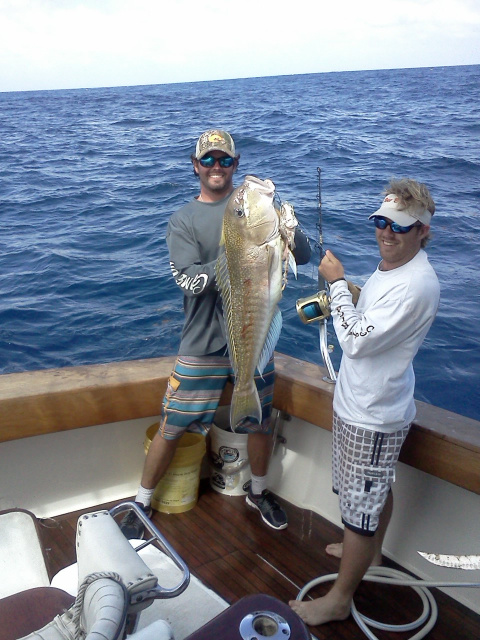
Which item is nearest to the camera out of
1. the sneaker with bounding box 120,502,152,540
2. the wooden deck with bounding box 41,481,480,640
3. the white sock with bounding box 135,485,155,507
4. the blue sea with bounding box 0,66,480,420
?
the wooden deck with bounding box 41,481,480,640

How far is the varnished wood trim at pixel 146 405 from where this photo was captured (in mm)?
2402

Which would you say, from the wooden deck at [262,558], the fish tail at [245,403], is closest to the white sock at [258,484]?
the wooden deck at [262,558]

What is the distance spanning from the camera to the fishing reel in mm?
2438

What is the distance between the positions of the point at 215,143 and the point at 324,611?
2178mm

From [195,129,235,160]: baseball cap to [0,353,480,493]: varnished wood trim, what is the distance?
1192 millimetres

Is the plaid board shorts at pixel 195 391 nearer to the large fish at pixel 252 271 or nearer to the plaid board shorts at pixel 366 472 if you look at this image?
the large fish at pixel 252 271

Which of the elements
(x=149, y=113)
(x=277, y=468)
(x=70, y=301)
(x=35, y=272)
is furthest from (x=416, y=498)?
(x=149, y=113)

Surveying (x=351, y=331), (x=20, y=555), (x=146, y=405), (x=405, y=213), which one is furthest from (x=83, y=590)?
(x=146, y=405)

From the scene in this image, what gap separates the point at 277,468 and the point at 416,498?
2.99 feet

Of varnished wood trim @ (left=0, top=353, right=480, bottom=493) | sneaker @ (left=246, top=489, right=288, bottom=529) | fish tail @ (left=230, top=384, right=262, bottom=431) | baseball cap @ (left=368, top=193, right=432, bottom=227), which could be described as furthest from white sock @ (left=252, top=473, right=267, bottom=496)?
baseball cap @ (left=368, top=193, right=432, bottom=227)

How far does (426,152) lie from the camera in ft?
45.8

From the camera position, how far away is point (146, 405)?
3.07m

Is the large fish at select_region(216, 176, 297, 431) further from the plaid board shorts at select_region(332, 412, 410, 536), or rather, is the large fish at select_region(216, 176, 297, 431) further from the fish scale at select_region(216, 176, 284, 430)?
the plaid board shorts at select_region(332, 412, 410, 536)

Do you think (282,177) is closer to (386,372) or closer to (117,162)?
(117,162)
